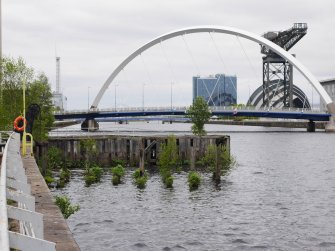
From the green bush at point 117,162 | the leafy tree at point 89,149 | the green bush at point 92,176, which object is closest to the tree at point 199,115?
the green bush at point 117,162

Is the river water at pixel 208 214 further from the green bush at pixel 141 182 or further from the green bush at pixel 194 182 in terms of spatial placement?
the green bush at pixel 194 182

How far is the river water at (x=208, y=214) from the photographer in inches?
1037

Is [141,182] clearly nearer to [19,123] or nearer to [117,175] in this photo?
[117,175]

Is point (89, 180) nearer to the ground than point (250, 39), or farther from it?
nearer to the ground

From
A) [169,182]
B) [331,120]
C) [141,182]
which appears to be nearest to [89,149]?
[141,182]

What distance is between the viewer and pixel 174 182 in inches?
1900

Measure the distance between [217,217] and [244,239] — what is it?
18.4 feet

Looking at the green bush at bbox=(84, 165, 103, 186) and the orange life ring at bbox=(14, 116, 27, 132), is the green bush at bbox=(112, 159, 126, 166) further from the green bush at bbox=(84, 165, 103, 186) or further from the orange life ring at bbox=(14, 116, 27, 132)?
the orange life ring at bbox=(14, 116, 27, 132)

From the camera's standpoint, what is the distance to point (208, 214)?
33.4 meters

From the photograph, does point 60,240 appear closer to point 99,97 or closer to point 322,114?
point 322,114

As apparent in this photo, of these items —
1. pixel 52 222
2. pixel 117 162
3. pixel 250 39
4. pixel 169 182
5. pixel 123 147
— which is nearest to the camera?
pixel 52 222

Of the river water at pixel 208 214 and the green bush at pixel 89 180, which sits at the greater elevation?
the green bush at pixel 89 180

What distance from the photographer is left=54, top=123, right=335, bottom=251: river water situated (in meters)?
26.3

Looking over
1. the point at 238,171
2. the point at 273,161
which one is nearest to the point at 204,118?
the point at 273,161
